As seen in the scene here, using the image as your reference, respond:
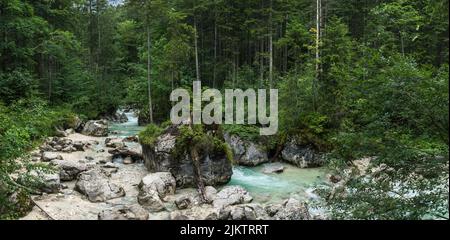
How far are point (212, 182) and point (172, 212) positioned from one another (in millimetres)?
3522

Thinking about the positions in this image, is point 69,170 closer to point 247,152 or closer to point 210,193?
point 210,193

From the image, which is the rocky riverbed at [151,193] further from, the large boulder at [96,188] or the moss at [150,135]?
the moss at [150,135]

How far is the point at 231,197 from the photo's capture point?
1325cm

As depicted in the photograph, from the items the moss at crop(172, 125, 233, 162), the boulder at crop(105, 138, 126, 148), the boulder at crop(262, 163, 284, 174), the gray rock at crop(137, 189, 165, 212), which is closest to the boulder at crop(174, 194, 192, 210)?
the gray rock at crop(137, 189, 165, 212)

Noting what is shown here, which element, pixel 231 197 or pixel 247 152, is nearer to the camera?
pixel 231 197

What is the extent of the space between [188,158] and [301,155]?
6.18 metres

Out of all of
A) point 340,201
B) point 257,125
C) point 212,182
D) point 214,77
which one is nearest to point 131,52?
point 214,77

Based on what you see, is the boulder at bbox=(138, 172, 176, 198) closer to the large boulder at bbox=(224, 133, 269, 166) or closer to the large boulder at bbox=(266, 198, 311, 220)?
the large boulder at bbox=(266, 198, 311, 220)

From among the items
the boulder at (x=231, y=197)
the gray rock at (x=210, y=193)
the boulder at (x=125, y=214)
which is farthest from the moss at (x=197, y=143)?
the boulder at (x=125, y=214)

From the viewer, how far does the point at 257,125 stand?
21500 millimetres

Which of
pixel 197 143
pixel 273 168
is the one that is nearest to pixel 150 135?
pixel 197 143

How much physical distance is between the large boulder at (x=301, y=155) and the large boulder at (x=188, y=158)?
4.27 metres

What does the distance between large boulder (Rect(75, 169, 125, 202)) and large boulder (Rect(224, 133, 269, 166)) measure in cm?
694

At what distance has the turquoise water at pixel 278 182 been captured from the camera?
46.5 ft
